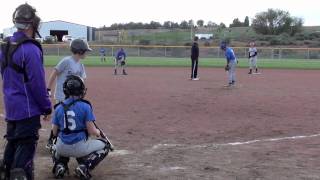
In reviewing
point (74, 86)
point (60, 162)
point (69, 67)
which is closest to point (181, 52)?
point (69, 67)

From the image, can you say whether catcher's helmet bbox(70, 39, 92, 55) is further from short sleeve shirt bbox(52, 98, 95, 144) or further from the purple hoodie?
the purple hoodie

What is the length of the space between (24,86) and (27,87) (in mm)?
35

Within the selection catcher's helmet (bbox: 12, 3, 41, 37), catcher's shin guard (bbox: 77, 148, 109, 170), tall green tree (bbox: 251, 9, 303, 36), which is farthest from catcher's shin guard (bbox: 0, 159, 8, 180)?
tall green tree (bbox: 251, 9, 303, 36)

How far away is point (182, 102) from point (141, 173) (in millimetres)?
9345

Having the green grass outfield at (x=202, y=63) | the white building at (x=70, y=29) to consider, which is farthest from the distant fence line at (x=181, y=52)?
the white building at (x=70, y=29)

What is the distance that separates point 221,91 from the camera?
20484mm

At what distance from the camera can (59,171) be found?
691 centimetres

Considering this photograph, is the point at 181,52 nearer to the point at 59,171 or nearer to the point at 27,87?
the point at 59,171

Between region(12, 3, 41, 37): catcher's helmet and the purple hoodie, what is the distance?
0.10m

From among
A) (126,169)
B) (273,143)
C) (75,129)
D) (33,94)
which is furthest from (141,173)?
(273,143)

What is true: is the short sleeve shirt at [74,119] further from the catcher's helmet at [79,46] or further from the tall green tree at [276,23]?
the tall green tree at [276,23]

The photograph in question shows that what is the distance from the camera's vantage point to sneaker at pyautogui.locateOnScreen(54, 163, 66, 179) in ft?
22.7

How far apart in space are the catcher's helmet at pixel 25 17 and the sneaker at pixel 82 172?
6.55 ft

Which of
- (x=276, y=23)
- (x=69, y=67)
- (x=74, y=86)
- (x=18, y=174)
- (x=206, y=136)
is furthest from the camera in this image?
(x=276, y=23)
